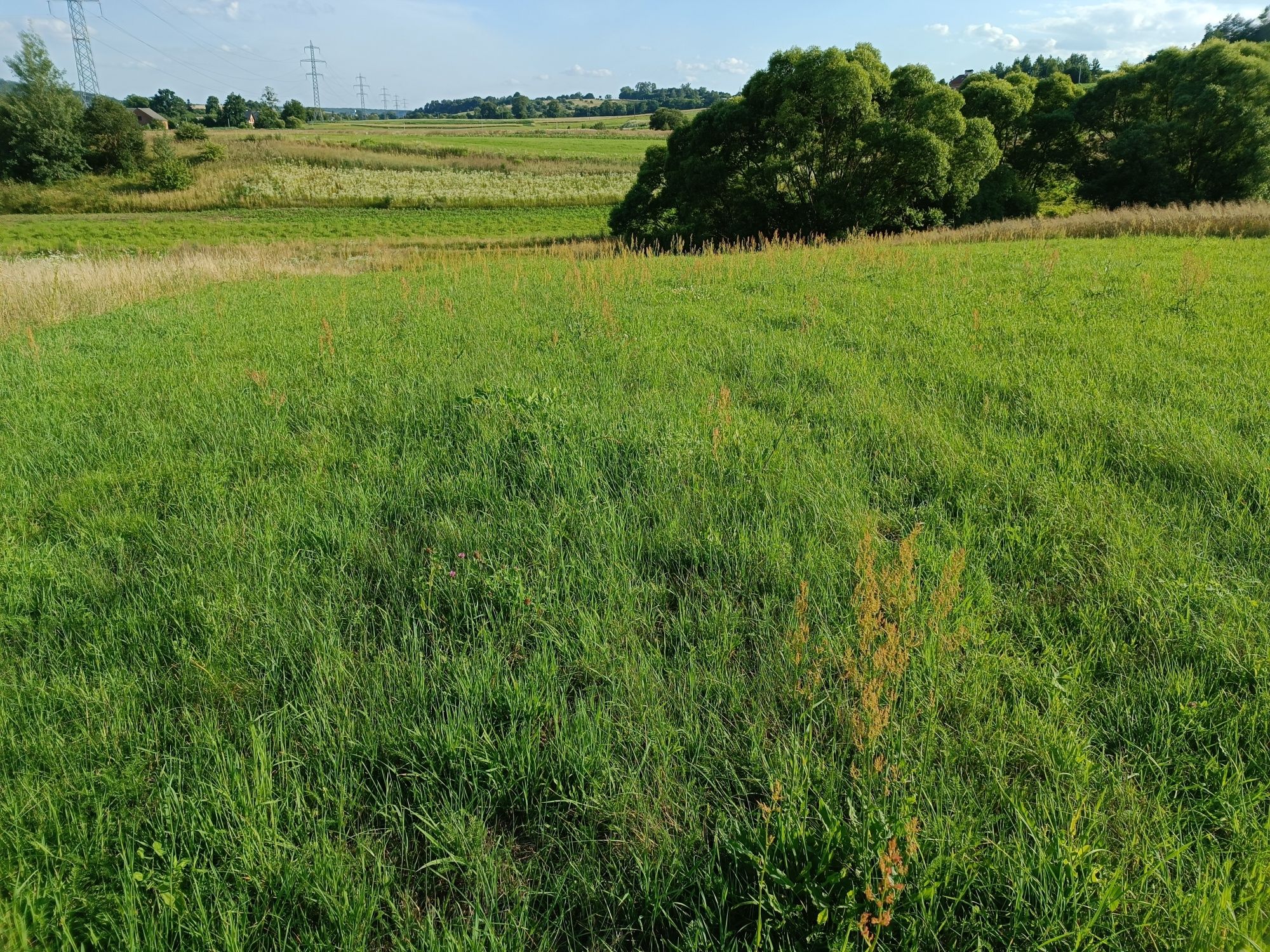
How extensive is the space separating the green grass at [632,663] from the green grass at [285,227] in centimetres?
3019

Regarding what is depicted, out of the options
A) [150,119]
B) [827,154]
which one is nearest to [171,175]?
[827,154]

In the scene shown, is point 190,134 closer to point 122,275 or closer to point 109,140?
point 109,140

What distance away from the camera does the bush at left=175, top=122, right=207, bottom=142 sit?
53719 millimetres

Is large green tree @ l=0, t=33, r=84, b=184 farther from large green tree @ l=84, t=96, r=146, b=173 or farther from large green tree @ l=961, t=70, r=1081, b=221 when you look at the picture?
large green tree @ l=961, t=70, r=1081, b=221

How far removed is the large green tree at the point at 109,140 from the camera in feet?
160

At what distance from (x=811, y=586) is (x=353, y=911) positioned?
188cm

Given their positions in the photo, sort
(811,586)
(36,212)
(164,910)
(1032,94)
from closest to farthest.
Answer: (164,910) → (811,586) → (1032,94) → (36,212)

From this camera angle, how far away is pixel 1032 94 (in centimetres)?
2806

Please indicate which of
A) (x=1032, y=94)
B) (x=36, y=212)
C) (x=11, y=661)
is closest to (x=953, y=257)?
(x=11, y=661)

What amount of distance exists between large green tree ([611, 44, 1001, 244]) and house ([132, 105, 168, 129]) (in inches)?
2663

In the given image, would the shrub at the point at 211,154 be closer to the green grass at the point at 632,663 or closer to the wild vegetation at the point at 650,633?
the wild vegetation at the point at 650,633

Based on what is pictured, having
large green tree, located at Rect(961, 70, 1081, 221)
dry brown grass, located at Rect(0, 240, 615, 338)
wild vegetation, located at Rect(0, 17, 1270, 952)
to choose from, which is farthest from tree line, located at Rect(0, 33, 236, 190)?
wild vegetation, located at Rect(0, 17, 1270, 952)

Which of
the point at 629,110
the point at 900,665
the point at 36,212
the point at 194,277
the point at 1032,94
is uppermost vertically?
the point at 629,110

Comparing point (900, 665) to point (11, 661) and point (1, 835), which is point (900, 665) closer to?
point (1, 835)
